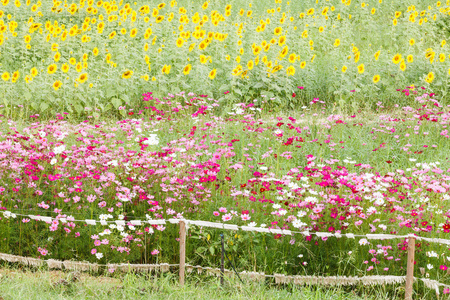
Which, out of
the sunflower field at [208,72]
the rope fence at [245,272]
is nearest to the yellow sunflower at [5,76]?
the sunflower field at [208,72]

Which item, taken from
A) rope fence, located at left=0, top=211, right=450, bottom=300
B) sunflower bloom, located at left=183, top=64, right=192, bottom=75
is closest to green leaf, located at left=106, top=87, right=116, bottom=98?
sunflower bloom, located at left=183, top=64, right=192, bottom=75

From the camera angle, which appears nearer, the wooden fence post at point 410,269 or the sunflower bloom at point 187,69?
the wooden fence post at point 410,269

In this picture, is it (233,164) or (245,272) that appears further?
(233,164)

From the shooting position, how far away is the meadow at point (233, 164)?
12.9 ft

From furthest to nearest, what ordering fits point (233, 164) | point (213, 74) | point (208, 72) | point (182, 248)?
point (208, 72) < point (213, 74) < point (233, 164) < point (182, 248)

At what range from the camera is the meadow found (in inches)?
154

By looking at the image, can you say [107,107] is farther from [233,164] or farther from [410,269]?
[410,269]

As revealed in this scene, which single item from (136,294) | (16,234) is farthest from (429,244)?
(16,234)

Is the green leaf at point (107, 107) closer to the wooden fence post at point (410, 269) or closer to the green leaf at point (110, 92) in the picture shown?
the green leaf at point (110, 92)

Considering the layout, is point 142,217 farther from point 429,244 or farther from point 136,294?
point 429,244

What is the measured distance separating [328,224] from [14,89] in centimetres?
574

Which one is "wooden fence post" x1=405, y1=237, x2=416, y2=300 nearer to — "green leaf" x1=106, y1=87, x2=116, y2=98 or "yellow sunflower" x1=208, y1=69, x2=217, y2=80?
"yellow sunflower" x1=208, y1=69, x2=217, y2=80

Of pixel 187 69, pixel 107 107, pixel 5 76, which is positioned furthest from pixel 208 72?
pixel 5 76

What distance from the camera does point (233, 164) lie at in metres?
5.43
